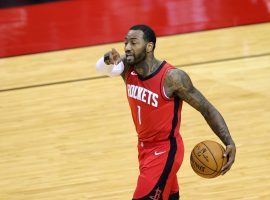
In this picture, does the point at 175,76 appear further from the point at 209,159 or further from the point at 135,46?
the point at 209,159

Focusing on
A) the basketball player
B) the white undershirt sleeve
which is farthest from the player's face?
the white undershirt sleeve

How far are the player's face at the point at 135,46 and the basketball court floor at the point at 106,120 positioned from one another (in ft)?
7.56

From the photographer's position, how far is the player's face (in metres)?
5.38

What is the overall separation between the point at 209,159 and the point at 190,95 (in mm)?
548

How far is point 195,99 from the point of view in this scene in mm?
5414

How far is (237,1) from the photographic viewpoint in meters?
13.8

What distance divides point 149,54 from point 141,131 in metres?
0.64

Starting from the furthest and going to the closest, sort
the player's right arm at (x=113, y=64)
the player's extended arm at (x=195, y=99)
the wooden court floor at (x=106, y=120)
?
the wooden court floor at (x=106, y=120) → the player's right arm at (x=113, y=64) → the player's extended arm at (x=195, y=99)

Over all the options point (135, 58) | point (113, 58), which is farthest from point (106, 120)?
point (135, 58)

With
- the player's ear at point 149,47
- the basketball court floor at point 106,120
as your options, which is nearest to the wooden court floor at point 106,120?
the basketball court floor at point 106,120

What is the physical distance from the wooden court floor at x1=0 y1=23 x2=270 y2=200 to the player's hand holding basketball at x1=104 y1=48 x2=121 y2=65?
2.14 m

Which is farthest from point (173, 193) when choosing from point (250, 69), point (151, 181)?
point (250, 69)

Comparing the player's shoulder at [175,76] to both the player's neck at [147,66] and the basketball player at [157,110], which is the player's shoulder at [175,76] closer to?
the basketball player at [157,110]

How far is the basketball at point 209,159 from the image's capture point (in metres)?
5.40
